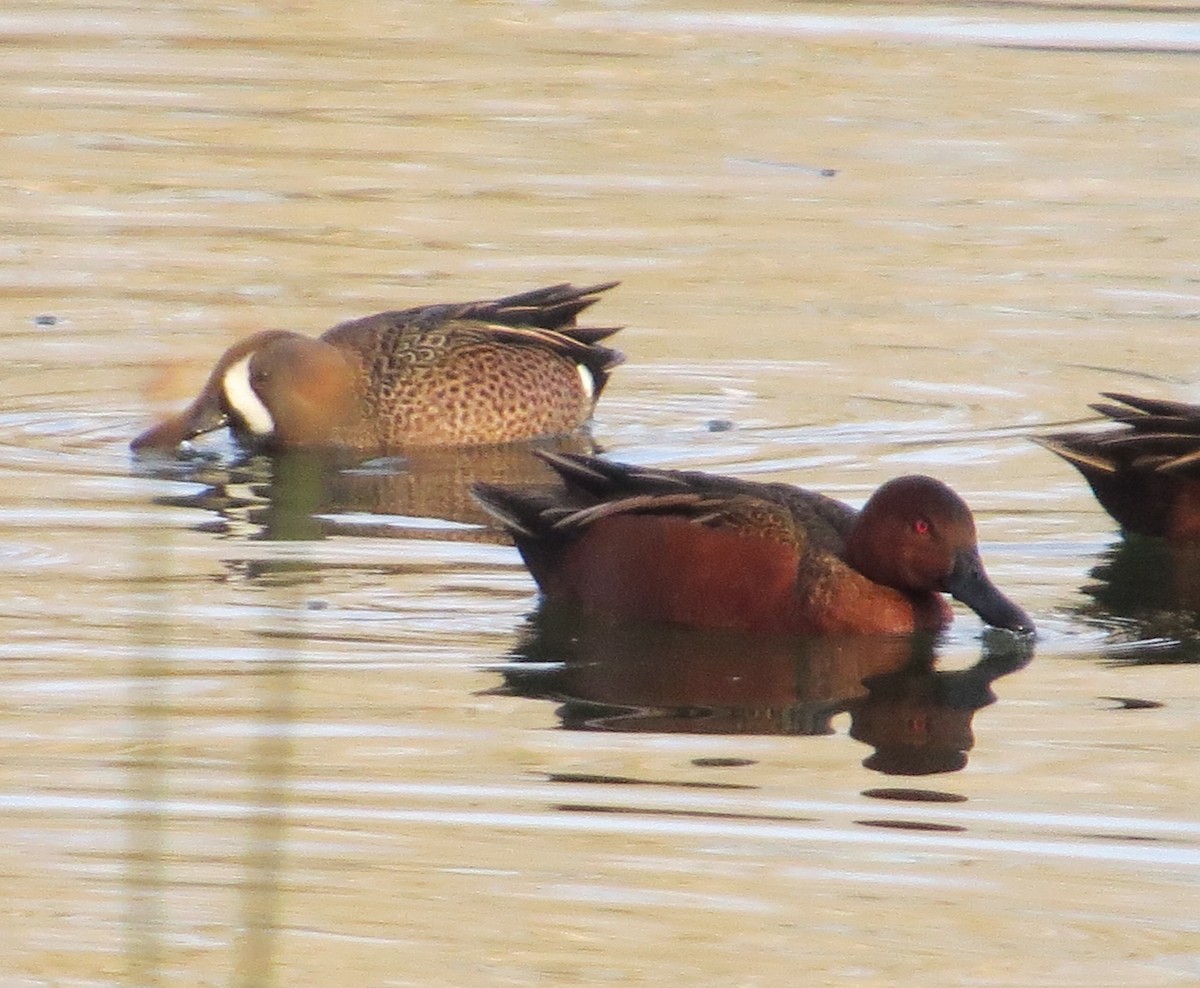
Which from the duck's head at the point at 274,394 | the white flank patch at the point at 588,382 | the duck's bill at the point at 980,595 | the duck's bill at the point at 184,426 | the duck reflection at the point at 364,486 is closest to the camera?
the duck's bill at the point at 980,595

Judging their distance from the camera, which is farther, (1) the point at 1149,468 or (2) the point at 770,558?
(1) the point at 1149,468

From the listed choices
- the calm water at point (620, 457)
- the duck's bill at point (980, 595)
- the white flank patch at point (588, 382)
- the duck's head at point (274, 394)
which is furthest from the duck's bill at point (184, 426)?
the duck's bill at point (980, 595)

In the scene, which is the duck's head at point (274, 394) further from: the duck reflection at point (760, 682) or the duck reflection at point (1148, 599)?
the duck reflection at point (1148, 599)

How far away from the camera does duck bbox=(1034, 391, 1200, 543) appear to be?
29.0 ft

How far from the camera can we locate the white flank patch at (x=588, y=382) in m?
11.1

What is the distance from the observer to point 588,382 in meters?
11.1

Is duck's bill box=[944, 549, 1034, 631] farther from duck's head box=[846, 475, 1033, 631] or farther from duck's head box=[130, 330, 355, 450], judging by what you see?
duck's head box=[130, 330, 355, 450]

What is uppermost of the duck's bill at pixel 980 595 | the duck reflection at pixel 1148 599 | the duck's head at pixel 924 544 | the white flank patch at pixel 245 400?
the white flank patch at pixel 245 400

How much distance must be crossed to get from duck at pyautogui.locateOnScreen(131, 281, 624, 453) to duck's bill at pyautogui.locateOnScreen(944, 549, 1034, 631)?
3651 mm

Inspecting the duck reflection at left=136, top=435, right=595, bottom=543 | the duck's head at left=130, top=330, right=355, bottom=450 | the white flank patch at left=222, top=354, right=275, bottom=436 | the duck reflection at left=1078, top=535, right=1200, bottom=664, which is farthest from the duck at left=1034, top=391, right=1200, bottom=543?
the white flank patch at left=222, top=354, right=275, bottom=436

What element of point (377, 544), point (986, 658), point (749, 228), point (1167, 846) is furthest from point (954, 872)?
point (749, 228)

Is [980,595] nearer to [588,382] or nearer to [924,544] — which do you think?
[924,544]

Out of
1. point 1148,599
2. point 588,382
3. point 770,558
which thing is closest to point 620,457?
point 588,382

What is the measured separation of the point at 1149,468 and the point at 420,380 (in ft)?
10.6
